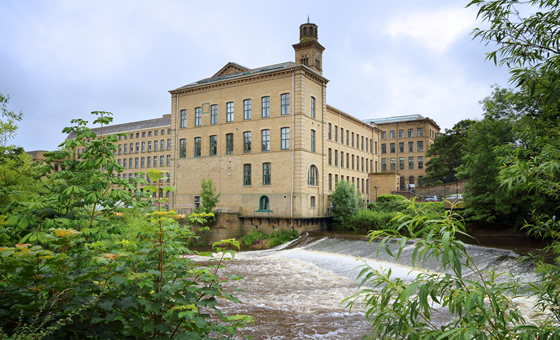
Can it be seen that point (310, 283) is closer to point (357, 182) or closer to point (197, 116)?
point (197, 116)

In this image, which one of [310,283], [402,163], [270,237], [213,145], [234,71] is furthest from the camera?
[402,163]

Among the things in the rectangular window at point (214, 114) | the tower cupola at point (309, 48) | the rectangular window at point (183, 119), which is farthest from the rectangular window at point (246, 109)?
the tower cupola at point (309, 48)

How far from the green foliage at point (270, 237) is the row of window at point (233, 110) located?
998 cm

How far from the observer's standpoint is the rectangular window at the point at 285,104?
3284cm

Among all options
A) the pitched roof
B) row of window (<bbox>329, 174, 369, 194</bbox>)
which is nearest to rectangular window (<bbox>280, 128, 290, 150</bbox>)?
the pitched roof

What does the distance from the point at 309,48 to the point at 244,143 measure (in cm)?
1224

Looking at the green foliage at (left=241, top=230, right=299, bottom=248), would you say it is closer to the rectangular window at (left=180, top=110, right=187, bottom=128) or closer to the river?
the river

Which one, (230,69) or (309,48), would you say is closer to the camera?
(230,69)

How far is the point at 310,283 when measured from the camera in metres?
16.4

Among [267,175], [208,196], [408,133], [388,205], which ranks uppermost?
[408,133]

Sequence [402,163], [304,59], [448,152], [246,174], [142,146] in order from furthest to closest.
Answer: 1. [142,146]
2. [402,163]
3. [448,152]
4. [304,59]
5. [246,174]

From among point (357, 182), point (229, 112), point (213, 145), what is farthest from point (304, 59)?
point (357, 182)

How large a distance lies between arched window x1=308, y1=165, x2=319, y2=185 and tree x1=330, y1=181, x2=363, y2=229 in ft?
6.85

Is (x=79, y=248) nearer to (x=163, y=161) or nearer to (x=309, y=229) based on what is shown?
(x=309, y=229)
